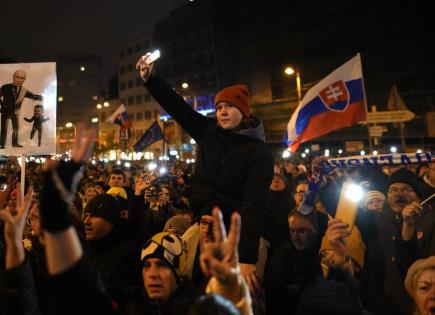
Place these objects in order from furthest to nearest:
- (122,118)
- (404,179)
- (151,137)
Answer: (122,118) → (151,137) → (404,179)

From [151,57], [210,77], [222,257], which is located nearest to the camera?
[222,257]

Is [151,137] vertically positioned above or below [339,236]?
above

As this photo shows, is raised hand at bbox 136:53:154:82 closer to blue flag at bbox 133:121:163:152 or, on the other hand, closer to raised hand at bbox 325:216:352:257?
raised hand at bbox 325:216:352:257

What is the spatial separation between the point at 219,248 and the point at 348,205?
57.1 inches

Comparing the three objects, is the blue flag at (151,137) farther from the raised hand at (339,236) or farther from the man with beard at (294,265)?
the raised hand at (339,236)

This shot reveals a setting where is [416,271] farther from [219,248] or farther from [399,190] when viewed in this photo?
[399,190]

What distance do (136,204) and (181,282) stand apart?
4.83ft

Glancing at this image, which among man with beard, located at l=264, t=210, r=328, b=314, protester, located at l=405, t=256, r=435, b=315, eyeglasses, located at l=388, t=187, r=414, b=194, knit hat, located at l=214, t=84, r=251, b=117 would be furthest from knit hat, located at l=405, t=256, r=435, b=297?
eyeglasses, located at l=388, t=187, r=414, b=194

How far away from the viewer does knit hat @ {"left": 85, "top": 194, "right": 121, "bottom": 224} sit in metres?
3.63

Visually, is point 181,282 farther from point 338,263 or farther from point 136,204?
point 136,204

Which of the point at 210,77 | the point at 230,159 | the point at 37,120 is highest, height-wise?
the point at 210,77

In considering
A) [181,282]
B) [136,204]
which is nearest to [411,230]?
[181,282]

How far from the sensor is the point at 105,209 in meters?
3.65

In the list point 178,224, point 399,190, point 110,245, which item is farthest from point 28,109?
point 399,190
